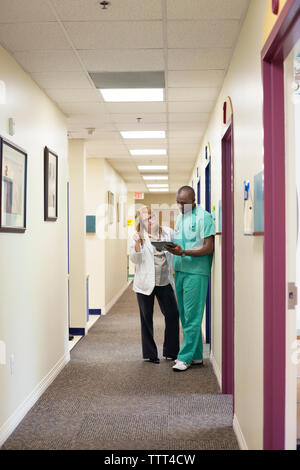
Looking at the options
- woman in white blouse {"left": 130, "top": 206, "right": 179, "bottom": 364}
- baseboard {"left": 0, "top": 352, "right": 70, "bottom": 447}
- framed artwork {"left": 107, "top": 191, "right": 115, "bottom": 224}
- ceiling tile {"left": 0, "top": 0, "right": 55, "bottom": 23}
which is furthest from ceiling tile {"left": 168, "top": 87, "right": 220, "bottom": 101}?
framed artwork {"left": 107, "top": 191, "right": 115, "bottom": 224}

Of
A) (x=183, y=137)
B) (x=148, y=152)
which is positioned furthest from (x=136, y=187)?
(x=183, y=137)

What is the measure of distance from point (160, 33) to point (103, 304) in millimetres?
5226

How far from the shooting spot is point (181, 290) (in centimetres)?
442

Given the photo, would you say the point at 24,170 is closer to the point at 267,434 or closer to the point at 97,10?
the point at 97,10

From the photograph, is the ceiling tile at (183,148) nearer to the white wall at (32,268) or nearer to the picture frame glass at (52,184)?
the white wall at (32,268)

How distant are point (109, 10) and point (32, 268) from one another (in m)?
1.76

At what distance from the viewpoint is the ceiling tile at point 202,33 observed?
9.31 feet

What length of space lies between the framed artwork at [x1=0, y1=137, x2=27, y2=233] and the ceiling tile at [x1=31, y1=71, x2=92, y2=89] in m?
0.67

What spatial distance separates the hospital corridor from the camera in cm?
200

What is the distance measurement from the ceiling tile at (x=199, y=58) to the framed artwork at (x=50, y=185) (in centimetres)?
119

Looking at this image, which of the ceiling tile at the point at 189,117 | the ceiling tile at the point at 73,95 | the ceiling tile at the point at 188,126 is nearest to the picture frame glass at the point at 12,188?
the ceiling tile at the point at 73,95

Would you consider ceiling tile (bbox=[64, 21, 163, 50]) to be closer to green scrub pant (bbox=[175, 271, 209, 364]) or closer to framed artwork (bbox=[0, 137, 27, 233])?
framed artwork (bbox=[0, 137, 27, 233])

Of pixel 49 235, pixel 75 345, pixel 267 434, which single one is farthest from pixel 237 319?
pixel 75 345

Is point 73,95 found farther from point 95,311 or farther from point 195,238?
point 95,311
